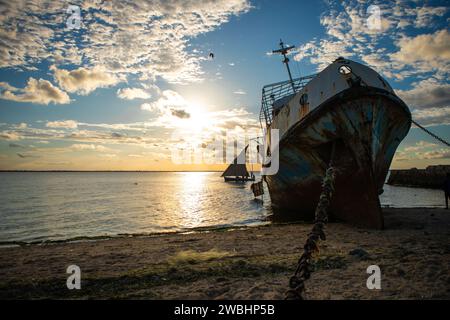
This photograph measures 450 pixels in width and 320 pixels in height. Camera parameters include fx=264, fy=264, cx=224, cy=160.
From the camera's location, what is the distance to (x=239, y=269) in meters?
5.46

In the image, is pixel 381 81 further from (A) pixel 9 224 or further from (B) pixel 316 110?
(A) pixel 9 224

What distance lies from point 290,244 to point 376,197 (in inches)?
143

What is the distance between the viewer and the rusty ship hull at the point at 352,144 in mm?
8914

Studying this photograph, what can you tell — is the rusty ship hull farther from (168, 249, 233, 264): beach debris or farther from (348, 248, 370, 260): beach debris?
(168, 249, 233, 264): beach debris

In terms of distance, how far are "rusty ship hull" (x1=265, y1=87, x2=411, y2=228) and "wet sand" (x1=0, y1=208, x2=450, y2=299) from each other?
5.05 feet

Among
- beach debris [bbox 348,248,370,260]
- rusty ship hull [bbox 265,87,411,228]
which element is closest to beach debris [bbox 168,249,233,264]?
beach debris [bbox 348,248,370,260]

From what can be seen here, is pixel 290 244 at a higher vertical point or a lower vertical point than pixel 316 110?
lower

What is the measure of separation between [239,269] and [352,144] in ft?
20.1

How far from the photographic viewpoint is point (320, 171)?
10492 mm

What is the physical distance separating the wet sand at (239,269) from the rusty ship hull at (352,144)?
154cm

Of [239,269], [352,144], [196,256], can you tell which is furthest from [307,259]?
[352,144]
